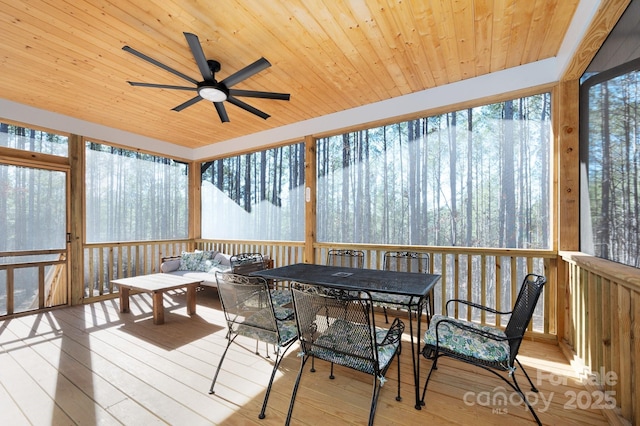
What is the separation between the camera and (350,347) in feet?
5.24

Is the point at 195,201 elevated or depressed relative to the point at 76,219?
elevated

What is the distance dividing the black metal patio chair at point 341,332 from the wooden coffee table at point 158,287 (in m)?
2.45

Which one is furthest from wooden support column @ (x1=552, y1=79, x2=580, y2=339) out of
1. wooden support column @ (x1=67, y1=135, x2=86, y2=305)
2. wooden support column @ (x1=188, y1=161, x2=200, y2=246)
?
wooden support column @ (x1=67, y1=135, x2=86, y2=305)

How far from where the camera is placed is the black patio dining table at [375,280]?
188cm

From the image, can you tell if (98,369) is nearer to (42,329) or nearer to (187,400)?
(187,400)

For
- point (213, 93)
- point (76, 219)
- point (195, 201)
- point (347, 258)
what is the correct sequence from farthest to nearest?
1. point (195, 201)
2. point (76, 219)
3. point (347, 258)
4. point (213, 93)

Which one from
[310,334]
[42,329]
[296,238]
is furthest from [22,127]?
[310,334]

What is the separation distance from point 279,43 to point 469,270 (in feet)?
10.3

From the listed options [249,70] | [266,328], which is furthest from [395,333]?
[249,70]

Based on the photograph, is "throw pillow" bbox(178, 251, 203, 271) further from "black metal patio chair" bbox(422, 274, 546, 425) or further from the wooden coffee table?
"black metal patio chair" bbox(422, 274, 546, 425)

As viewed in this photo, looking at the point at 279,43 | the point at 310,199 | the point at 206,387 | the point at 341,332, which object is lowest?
the point at 206,387

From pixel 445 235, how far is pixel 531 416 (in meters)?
1.91

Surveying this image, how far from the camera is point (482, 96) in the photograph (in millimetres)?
3111

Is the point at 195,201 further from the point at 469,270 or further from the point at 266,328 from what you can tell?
the point at 469,270
